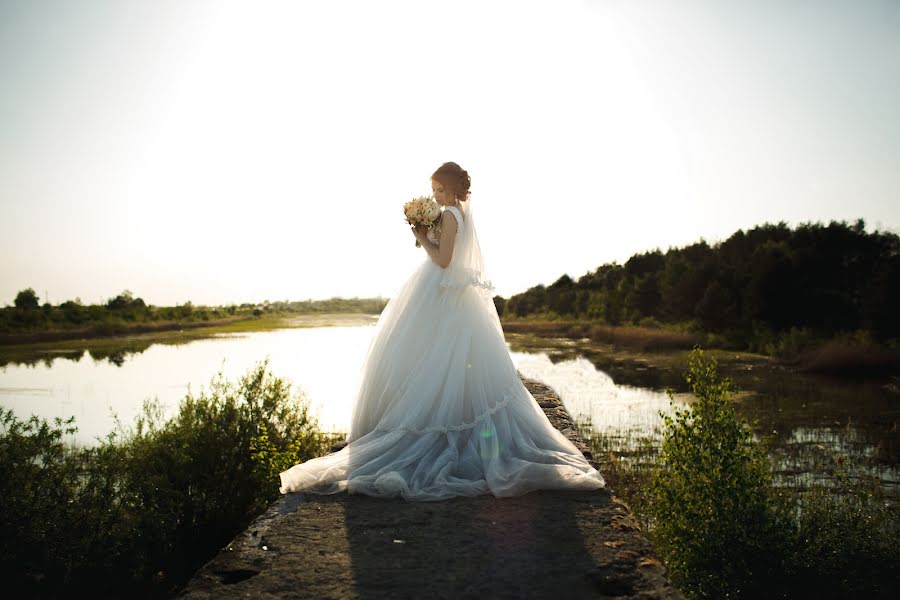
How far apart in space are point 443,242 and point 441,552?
8.71 ft

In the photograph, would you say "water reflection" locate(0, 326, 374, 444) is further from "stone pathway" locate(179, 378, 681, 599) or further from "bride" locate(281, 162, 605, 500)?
"stone pathway" locate(179, 378, 681, 599)

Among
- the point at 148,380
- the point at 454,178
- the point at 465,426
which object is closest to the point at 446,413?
the point at 465,426

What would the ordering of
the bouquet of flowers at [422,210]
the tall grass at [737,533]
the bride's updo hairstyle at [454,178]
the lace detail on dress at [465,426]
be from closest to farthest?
the lace detail on dress at [465,426] < the tall grass at [737,533] < the bouquet of flowers at [422,210] < the bride's updo hairstyle at [454,178]

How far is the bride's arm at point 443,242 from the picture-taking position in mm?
4871

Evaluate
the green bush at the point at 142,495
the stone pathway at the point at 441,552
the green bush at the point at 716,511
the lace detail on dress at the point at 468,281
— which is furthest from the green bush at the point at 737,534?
the green bush at the point at 142,495

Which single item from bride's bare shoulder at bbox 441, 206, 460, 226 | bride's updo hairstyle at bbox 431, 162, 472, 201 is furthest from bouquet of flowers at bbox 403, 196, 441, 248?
bride's updo hairstyle at bbox 431, 162, 472, 201

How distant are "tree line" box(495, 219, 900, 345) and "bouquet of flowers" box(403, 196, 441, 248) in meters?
22.5

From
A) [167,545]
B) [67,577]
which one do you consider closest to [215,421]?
[167,545]

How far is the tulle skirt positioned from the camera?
380 cm

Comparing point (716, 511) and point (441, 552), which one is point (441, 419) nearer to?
point (441, 552)

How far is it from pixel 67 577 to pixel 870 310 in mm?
25346

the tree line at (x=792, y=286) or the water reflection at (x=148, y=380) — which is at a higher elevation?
the tree line at (x=792, y=286)

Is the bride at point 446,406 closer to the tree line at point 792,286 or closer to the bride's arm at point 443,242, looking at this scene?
the bride's arm at point 443,242

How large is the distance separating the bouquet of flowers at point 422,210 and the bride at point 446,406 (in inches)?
3.7
